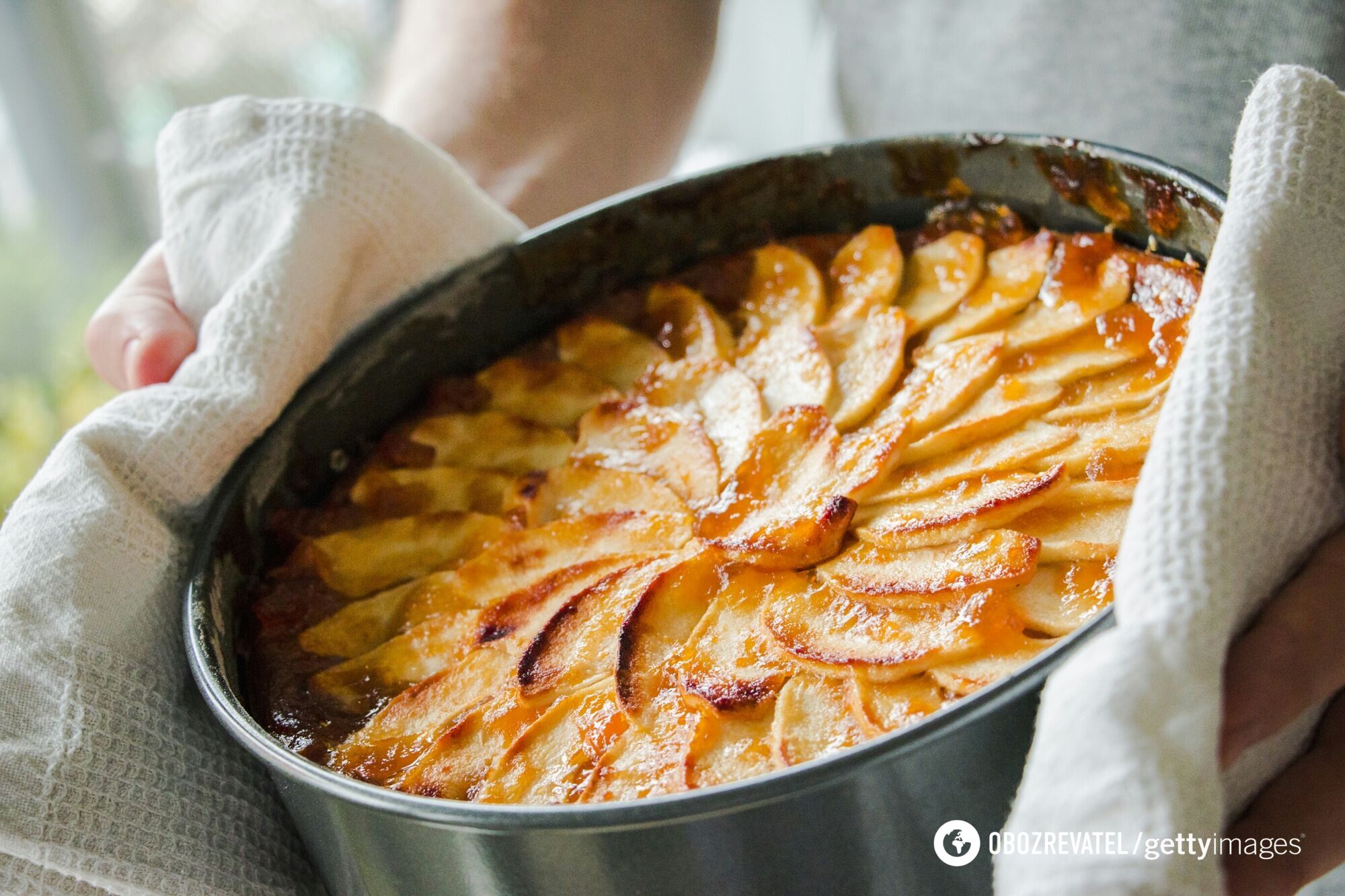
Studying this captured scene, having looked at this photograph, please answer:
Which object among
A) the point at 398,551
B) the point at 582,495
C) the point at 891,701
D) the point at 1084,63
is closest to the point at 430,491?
the point at 398,551

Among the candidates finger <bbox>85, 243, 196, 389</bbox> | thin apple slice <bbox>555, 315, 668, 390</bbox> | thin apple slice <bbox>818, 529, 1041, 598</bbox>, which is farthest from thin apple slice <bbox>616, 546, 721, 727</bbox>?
finger <bbox>85, 243, 196, 389</bbox>

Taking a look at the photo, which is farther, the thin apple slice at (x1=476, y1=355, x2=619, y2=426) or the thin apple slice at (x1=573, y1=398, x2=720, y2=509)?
the thin apple slice at (x1=476, y1=355, x2=619, y2=426)

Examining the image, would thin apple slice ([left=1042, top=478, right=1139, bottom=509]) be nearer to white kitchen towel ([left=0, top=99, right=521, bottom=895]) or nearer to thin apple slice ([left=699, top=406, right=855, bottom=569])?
thin apple slice ([left=699, top=406, right=855, bottom=569])

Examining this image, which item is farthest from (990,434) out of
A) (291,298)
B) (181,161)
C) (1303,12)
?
(181,161)

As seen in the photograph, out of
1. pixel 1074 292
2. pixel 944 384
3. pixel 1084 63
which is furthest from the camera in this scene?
pixel 1084 63

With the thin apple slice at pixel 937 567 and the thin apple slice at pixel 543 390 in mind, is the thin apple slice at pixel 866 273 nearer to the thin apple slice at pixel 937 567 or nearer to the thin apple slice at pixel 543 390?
the thin apple slice at pixel 543 390

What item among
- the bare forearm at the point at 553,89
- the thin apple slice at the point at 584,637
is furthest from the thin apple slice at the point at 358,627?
the bare forearm at the point at 553,89

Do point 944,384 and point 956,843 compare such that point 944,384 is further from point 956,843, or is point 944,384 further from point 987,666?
point 956,843

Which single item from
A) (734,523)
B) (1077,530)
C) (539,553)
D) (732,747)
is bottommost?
(732,747)
